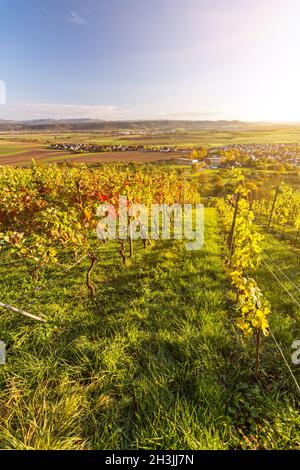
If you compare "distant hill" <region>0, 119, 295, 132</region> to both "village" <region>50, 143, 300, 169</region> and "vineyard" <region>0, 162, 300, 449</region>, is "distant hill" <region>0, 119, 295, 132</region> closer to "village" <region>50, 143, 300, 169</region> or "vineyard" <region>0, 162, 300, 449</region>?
"village" <region>50, 143, 300, 169</region>

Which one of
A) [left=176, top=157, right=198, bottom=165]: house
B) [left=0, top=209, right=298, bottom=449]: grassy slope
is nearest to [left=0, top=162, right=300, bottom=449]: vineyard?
[left=0, top=209, right=298, bottom=449]: grassy slope

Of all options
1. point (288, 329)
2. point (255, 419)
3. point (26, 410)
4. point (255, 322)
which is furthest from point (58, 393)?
point (288, 329)

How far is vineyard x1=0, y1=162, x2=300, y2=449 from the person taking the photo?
253 cm

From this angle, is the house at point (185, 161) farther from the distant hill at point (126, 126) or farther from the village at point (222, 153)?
the distant hill at point (126, 126)

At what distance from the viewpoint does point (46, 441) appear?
240 cm

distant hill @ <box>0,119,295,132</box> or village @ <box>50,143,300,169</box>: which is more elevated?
distant hill @ <box>0,119,295,132</box>

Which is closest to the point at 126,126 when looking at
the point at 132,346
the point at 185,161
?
the point at 185,161

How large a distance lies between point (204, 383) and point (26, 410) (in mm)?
2227

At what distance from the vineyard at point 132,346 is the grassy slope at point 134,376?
2 centimetres

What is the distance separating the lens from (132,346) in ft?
11.9

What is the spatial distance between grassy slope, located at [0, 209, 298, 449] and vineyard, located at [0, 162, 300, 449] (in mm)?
17

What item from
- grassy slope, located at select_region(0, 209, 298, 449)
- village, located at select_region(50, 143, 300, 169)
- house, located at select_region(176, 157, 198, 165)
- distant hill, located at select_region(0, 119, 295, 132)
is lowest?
grassy slope, located at select_region(0, 209, 298, 449)

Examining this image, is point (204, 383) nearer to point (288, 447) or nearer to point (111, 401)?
point (288, 447)

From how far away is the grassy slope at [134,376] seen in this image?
8.13ft
